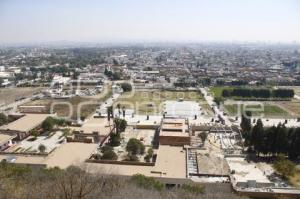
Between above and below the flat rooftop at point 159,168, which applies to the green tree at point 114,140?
below

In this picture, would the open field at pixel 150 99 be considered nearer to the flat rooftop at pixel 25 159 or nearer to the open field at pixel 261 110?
the open field at pixel 261 110

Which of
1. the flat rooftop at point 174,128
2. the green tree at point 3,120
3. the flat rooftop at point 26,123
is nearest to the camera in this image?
the flat rooftop at point 174,128

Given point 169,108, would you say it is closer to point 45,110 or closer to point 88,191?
point 45,110

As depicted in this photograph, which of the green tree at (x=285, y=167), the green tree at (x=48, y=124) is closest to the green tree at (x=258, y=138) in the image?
the green tree at (x=285, y=167)

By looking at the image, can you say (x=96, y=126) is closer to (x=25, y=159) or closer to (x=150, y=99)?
(x=25, y=159)

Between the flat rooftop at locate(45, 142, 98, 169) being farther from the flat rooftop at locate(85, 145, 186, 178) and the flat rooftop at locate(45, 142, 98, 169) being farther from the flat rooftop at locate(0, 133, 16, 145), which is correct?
the flat rooftop at locate(0, 133, 16, 145)
